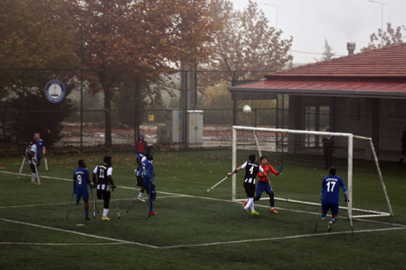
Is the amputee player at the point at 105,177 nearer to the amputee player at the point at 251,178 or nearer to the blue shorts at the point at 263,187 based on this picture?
the amputee player at the point at 251,178

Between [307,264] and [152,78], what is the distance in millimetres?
25600

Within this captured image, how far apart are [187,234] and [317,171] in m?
12.9

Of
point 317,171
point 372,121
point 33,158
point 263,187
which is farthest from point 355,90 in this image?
point 33,158

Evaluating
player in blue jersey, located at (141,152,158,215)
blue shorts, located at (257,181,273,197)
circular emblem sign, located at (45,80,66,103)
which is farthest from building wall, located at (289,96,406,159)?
player in blue jersey, located at (141,152,158,215)

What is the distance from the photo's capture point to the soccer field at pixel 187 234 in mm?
9727

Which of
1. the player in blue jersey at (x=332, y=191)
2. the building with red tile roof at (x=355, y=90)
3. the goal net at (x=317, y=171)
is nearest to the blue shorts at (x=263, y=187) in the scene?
the goal net at (x=317, y=171)

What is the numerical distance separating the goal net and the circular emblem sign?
1017 centimetres

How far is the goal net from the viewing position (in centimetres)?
1541

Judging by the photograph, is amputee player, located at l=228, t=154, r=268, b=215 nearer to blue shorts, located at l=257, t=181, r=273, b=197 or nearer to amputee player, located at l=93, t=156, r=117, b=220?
blue shorts, located at l=257, t=181, r=273, b=197

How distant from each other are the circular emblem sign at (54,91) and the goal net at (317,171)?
10.2 metres

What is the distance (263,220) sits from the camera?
1370 centimetres

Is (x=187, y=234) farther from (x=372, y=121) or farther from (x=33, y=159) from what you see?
(x=372, y=121)

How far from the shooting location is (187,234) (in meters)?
11.9

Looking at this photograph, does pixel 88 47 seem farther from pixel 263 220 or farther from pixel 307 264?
pixel 307 264
